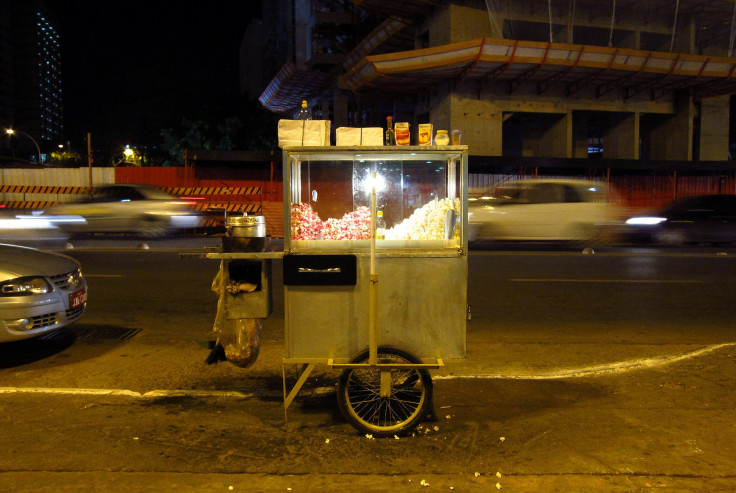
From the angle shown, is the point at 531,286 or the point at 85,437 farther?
the point at 531,286

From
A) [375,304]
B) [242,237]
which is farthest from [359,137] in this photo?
[375,304]

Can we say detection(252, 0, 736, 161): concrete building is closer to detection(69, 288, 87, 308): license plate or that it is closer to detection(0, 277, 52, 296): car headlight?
detection(69, 288, 87, 308): license plate

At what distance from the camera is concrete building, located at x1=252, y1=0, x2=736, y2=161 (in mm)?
26312

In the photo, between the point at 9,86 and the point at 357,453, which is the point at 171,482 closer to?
the point at 357,453

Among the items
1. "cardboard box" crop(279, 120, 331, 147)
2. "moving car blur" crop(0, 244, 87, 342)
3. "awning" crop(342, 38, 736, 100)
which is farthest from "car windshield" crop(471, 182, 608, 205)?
"cardboard box" crop(279, 120, 331, 147)

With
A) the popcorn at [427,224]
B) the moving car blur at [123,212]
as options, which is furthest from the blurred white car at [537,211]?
the popcorn at [427,224]

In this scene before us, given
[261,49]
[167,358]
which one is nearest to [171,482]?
[167,358]

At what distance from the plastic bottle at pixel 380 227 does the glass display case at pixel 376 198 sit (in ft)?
0.08

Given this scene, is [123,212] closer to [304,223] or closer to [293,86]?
[304,223]

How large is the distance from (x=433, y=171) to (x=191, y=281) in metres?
7.24

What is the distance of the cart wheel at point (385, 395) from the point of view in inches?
167

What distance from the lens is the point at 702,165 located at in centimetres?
2734

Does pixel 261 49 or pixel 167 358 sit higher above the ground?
pixel 261 49

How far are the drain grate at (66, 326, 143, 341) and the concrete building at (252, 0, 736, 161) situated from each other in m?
20.7
